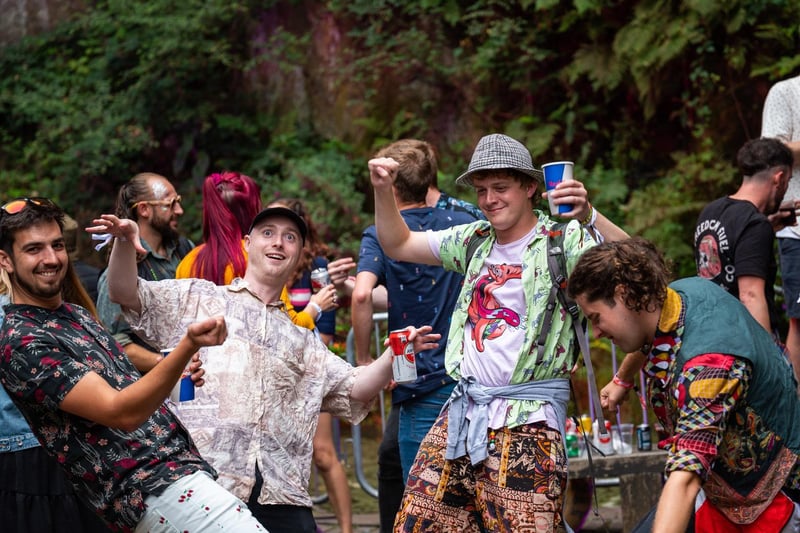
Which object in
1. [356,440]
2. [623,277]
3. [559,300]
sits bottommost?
[356,440]

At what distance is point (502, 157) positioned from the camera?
4098 millimetres

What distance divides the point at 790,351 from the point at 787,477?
2805 millimetres

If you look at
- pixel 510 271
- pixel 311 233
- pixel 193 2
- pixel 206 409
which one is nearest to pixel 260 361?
pixel 206 409

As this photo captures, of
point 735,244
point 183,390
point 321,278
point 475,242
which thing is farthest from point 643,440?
point 183,390

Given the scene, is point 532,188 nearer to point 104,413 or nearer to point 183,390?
point 183,390

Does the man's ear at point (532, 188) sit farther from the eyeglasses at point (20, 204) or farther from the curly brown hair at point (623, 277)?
the eyeglasses at point (20, 204)

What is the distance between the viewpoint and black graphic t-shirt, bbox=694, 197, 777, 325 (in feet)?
17.8

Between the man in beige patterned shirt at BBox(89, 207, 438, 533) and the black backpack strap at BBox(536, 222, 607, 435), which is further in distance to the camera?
the man in beige patterned shirt at BBox(89, 207, 438, 533)

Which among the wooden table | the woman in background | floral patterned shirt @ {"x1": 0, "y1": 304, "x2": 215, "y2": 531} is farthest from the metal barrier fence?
floral patterned shirt @ {"x1": 0, "y1": 304, "x2": 215, "y2": 531}

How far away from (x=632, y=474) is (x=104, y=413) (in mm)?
4138

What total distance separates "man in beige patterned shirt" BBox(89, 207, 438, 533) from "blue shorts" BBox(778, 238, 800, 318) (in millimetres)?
2960

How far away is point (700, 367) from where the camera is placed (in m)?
3.25

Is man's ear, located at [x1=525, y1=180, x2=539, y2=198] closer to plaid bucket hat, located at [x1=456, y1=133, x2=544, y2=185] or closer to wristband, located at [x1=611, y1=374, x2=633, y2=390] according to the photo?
plaid bucket hat, located at [x1=456, y1=133, x2=544, y2=185]

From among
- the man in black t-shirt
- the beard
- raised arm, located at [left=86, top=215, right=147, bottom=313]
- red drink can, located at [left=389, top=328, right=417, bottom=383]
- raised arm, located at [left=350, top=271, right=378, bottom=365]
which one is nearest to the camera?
the beard
